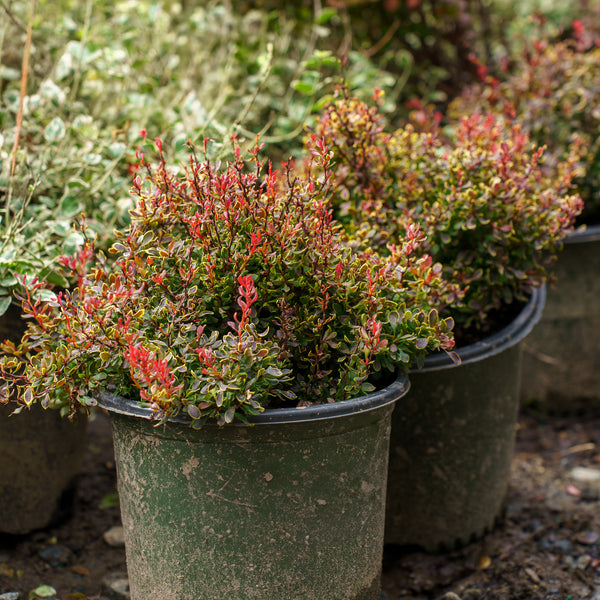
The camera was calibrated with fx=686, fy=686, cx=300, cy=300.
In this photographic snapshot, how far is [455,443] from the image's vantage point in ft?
6.49

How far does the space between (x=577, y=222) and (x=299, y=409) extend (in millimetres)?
1994

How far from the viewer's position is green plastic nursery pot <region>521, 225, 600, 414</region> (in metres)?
2.77

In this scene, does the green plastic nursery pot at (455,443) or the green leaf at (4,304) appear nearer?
the green leaf at (4,304)

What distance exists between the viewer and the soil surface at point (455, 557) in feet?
6.34

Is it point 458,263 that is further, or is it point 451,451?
point 451,451

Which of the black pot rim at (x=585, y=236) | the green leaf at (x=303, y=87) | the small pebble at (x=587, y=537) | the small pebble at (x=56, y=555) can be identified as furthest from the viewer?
the black pot rim at (x=585, y=236)

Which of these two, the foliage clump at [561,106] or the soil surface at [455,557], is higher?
the foliage clump at [561,106]

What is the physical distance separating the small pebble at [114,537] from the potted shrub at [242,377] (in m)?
0.59

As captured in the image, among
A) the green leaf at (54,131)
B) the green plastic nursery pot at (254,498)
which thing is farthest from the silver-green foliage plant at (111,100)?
the green plastic nursery pot at (254,498)

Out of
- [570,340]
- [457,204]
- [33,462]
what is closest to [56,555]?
[33,462]

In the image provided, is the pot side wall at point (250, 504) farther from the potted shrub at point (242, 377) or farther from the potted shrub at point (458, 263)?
the potted shrub at point (458, 263)

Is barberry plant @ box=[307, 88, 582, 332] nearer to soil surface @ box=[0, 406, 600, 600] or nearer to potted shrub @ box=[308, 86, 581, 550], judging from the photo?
potted shrub @ box=[308, 86, 581, 550]

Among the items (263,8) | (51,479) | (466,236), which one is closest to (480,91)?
(263,8)

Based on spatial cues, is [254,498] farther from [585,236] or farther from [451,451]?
[585,236]
